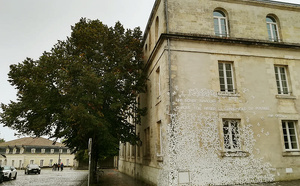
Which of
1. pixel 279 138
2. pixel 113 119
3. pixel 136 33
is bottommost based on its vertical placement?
pixel 279 138

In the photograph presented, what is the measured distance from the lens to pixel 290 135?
12477 mm

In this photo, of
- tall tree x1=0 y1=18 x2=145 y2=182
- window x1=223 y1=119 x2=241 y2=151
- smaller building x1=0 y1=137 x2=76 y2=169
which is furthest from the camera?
smaller building x1=0 y1=137 x2=76 y2=169

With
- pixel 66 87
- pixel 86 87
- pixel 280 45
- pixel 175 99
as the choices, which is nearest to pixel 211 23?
pixel 280 45

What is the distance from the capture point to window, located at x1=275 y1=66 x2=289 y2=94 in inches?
519

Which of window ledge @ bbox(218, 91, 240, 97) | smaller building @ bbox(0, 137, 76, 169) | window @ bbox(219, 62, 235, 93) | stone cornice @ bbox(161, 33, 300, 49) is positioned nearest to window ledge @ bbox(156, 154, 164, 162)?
window ledge @ bbox(218, 91, 240, 97)

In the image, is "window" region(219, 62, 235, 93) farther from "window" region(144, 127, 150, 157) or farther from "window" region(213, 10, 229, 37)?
"window" region(144, 127, 150, 157)

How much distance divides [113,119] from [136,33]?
6557mm

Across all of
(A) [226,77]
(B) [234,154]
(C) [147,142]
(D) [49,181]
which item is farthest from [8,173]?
(A) [226,77]

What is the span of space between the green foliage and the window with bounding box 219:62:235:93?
5514mm

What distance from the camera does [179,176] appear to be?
412 inches

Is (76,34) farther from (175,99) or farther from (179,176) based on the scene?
(179,176)

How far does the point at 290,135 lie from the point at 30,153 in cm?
6235

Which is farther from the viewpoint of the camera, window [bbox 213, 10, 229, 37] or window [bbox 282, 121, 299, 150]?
window [bbox 213, 10, 229, 37]

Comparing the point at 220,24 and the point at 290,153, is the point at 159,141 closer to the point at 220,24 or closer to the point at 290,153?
the point at 290,153
